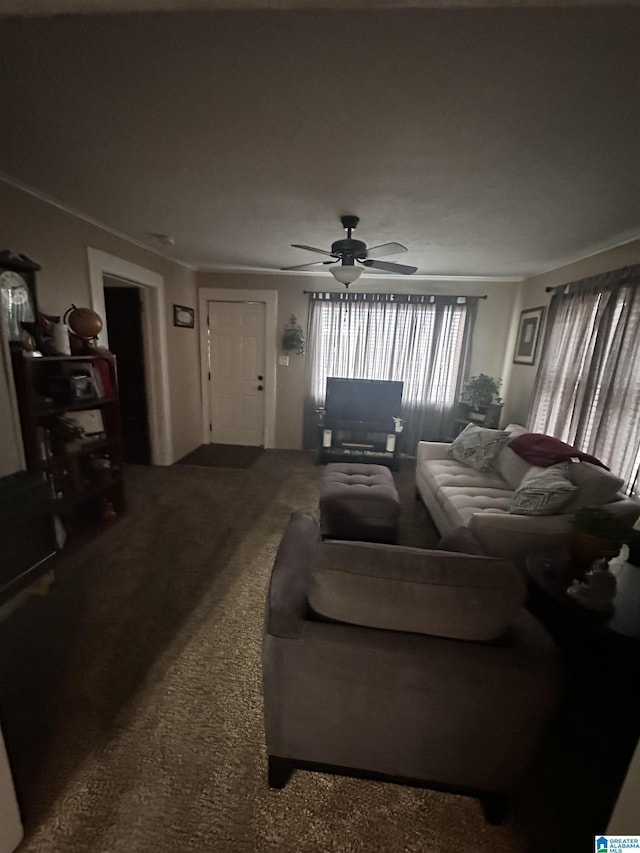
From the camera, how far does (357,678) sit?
1.02 m

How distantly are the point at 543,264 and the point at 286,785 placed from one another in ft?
14.3

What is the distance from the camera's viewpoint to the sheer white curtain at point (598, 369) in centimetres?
231

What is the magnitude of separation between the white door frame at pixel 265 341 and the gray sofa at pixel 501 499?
7.33ft

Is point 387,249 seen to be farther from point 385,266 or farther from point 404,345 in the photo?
point 404,345

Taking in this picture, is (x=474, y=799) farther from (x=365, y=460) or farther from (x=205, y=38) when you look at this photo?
(x=365, y=460)

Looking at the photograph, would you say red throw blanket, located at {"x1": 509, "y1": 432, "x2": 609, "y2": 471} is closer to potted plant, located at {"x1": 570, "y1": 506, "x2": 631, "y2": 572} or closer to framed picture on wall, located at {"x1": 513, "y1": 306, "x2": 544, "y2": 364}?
potted plant, located at {"x1": 570, "y1": 506, "x2": 631, "y2": 572}

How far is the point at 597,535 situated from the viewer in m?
1.34

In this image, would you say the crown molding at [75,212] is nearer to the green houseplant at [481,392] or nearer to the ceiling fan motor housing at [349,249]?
the ceiling fan motor housing at [349,249]

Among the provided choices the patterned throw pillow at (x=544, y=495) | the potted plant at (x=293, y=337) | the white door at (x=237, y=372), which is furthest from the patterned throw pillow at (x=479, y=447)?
the white door at (x=237, y=372)

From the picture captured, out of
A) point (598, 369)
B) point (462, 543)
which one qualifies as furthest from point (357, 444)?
point (462, 543)

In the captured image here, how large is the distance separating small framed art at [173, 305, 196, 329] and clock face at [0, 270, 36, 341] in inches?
75.3

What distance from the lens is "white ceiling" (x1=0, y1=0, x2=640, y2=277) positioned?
95 centimetres

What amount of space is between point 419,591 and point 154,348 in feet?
12.0

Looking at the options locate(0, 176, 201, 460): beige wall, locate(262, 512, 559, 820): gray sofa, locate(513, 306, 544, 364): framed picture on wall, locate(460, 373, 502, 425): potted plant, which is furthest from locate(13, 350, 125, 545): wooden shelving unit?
locate(513, 306, 544, 364): framed picture on wall
